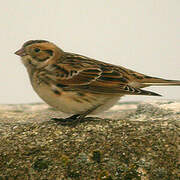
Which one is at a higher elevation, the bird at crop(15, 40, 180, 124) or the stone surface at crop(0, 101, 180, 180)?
the bird at crop(15, 40, 180, 124)

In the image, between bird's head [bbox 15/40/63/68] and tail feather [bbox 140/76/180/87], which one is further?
bird's head [bbox 15/40/63/68]

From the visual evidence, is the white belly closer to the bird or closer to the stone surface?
the bird

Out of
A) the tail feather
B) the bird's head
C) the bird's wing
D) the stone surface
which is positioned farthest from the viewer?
the bird's head

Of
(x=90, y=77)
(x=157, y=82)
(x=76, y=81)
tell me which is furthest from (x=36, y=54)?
(x=157, y=82)

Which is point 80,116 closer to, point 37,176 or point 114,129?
point 114,129

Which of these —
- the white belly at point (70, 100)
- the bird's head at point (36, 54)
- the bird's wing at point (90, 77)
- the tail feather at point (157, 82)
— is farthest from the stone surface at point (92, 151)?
the bird's head at point (36, 54)

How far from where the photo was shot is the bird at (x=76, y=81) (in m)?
6.43

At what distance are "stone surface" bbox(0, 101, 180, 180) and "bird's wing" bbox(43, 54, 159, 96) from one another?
26.3 inches

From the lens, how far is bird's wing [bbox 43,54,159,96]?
6.49m

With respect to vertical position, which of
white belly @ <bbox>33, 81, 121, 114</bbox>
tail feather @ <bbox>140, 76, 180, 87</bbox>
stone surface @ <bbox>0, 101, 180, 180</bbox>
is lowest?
stone surface @ <bbox>0, 101, 180, 180</bbox>

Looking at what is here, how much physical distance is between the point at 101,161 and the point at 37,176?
106cm

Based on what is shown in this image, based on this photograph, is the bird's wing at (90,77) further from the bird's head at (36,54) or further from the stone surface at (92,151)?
the stone surface at (92,151)

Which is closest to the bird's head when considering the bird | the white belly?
the bird

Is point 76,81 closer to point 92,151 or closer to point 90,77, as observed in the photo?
point 90,77
